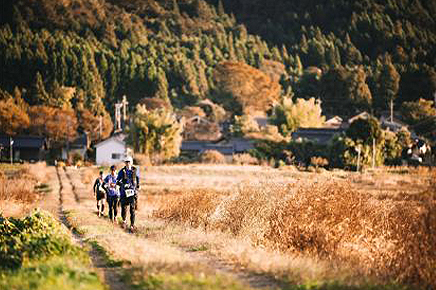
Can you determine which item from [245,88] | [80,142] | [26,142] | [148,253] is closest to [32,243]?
[148,253]

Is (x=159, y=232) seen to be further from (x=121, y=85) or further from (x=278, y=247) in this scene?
(x=121, y=85)

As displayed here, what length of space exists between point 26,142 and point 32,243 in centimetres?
6577

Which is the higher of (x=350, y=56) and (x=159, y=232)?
(x=350, y=56)

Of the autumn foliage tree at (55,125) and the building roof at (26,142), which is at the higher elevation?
the autumn foliage tree at (55,125)

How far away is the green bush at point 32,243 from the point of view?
11.4 m

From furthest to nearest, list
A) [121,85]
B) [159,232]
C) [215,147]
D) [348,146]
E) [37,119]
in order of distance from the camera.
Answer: [121,85], [37,119], [215,147], [348,146], [159,232]

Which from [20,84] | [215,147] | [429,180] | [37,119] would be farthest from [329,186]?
[20,84]

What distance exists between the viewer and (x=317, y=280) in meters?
9.97

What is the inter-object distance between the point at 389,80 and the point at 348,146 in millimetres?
54034

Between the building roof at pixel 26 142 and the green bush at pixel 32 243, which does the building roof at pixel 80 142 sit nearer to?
the building roof at pixel 26 142

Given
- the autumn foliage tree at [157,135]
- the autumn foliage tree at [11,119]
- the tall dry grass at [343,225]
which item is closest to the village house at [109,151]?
the autumn foliage tree at [157,135]

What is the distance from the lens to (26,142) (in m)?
75.8

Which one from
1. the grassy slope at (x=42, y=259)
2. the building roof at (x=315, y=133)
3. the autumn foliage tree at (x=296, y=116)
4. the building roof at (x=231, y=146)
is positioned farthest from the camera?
the autumn foliage tree at (x=296, y=116)

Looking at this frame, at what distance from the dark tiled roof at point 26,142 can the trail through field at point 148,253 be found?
5488cm
